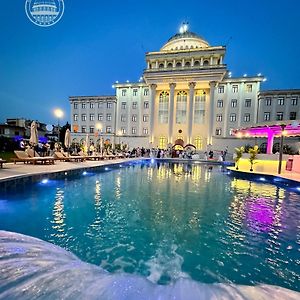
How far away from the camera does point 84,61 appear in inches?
4916

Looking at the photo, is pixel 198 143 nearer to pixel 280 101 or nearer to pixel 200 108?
pixel 200 108

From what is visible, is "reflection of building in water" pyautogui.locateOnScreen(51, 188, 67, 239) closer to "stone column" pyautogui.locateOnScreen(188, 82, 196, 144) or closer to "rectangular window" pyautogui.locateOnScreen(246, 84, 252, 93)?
"stone column" pyautogui.locateOnScreen(188, 82, 196, 144)

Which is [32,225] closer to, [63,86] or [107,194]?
[107,194]

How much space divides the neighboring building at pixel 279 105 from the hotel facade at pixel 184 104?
5cm

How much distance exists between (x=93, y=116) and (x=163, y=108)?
48.5 feet

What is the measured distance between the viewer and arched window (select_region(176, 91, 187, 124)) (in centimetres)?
3684

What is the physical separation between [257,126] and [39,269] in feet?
58.2

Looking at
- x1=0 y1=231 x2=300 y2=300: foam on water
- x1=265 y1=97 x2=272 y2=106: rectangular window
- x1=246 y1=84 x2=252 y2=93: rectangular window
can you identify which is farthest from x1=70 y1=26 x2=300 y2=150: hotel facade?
x1=0 y1=231 x2=300 y2=300: foam on water

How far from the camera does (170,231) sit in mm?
4152

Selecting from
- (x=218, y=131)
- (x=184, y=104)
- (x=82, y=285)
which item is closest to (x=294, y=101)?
(x=218, y=131)

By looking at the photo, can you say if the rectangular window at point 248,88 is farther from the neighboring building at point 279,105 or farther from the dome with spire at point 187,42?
the dome with spire at point 187,42

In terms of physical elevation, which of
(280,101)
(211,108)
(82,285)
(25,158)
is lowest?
(82,285)

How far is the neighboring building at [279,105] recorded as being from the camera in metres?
32.3

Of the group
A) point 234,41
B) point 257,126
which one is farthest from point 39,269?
point 234,41
